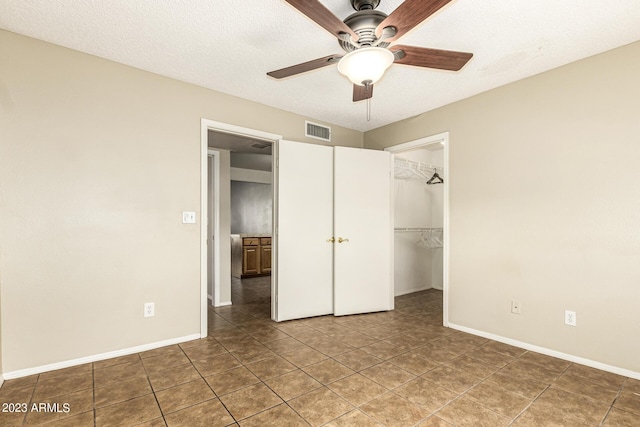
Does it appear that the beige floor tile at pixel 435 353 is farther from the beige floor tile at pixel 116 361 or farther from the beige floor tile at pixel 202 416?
the beige floor tile at pixel 116 361

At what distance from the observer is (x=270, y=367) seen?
8.04ft

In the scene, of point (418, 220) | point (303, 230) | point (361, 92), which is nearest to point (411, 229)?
point (418, 220)

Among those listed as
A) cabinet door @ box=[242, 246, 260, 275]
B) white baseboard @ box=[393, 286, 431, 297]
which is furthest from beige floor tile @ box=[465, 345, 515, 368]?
cabinet door @ box=[242, 246, 260, 275]

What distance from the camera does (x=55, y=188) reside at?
241 centimetres

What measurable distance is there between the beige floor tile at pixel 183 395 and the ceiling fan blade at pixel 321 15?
2.30 m

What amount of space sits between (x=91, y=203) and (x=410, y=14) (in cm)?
268

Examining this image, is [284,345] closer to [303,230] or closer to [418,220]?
[303,230]

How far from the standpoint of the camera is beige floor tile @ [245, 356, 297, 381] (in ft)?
7.66

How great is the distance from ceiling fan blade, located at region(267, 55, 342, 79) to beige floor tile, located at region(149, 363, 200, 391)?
223cm

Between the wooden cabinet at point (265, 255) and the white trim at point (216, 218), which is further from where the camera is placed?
the wooden cabinet at point (265, 255)

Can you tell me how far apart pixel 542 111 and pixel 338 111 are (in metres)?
2.08

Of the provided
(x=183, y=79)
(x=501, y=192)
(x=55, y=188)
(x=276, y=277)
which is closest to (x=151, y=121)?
(x=183, y=79)

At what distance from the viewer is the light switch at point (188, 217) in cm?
302

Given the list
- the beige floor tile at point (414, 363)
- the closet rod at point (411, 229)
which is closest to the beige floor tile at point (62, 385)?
the beige floor tile at point (414, 363)
